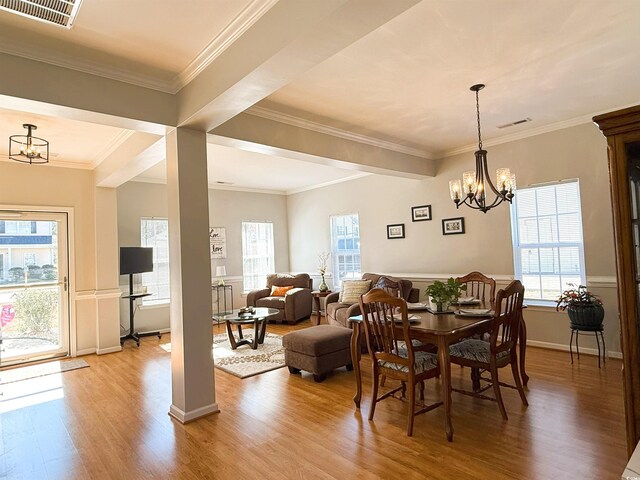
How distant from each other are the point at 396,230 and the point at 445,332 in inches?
153

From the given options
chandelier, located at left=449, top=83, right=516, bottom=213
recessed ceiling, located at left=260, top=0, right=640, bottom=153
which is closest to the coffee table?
recessed ceiling, located at left=260, top=0, right=640, bottom=153

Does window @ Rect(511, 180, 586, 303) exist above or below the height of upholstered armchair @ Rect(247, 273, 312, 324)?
above

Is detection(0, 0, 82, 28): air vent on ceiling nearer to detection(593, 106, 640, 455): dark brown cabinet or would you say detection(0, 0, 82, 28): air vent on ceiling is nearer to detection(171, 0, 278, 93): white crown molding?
detection(171, 0, 278, 93): white crown molding

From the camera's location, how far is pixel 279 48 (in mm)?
2020

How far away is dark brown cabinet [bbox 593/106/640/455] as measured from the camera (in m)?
1.62

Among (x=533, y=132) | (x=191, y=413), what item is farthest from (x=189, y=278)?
(x=533, y=132)

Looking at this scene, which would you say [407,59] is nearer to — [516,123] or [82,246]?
[516,123]

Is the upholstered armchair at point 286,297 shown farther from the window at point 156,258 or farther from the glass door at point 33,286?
the glass door at point 33,286

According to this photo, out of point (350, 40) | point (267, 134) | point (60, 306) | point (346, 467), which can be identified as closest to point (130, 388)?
point (60, 306)

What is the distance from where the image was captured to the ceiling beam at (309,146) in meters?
3.52

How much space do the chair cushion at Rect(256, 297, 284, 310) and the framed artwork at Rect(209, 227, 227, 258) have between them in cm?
128

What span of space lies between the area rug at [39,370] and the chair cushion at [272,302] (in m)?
3.03

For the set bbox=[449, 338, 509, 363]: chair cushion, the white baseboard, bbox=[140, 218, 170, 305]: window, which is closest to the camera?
bbox=[449, 338, 509, 363]: chair cushion

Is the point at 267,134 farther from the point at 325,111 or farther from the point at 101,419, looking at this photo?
the point at 101,419
